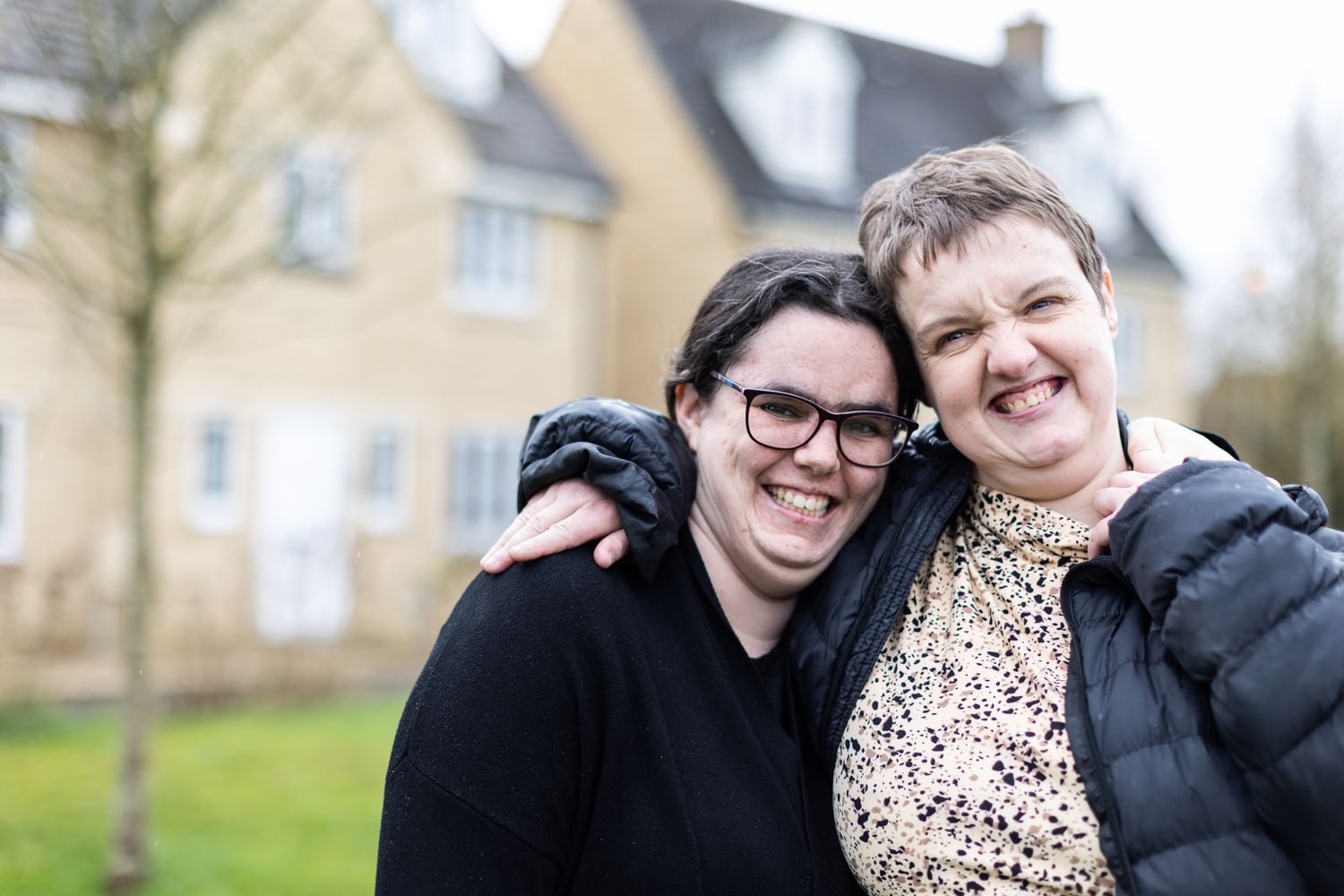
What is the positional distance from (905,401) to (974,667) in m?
0.61

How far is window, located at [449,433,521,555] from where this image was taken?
18.1 metres

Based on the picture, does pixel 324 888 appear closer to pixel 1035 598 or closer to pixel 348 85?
pixel 348 85

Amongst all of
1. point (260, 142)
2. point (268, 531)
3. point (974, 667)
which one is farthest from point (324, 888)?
point (268, 531)

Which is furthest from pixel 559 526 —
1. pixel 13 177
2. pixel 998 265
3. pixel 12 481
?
pixel 12 481

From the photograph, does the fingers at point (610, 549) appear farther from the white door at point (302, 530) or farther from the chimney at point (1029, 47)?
the chimney at point (1029, 47)

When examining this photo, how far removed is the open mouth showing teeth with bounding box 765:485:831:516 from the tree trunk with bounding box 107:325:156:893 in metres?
5.31

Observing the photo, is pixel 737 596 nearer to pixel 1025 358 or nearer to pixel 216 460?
pixel 1025 358

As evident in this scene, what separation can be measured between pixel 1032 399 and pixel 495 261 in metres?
16.7

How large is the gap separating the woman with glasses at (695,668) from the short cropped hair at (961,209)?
12 centimetres

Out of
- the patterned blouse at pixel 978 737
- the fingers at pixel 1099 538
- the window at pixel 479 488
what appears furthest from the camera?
the window at pixel 479 488

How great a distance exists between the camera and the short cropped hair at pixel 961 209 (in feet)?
7.95

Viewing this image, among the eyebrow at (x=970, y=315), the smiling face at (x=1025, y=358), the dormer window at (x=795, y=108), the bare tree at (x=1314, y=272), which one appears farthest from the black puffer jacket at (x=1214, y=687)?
the bare tree at (x=1314, y=272)

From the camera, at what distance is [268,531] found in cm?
1577

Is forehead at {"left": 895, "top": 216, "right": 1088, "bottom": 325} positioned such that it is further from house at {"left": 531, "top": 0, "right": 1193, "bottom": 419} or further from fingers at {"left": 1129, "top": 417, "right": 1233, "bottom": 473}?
house at {"left": 531, "top": 0, "right": 1193, "bottom": 419}
